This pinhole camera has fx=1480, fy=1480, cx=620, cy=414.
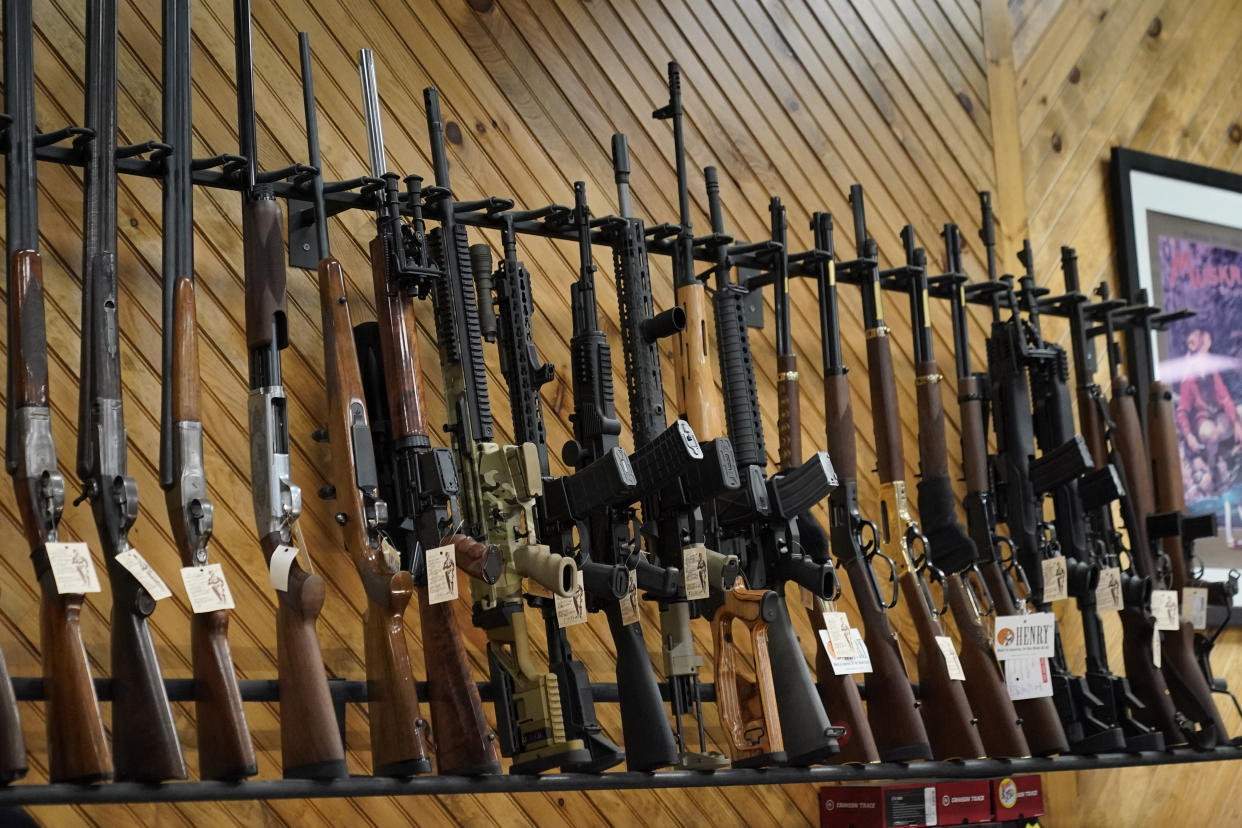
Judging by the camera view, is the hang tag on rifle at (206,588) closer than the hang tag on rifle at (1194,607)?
Yes

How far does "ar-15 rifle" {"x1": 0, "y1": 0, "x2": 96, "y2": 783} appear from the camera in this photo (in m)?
2.33

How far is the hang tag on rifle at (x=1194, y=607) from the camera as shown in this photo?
4.11m

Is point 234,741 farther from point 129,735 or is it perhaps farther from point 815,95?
point 815,95

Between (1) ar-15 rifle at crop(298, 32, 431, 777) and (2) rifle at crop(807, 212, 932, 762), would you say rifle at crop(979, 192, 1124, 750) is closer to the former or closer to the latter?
(2) rifle at crop(807, 212, 932, 762)

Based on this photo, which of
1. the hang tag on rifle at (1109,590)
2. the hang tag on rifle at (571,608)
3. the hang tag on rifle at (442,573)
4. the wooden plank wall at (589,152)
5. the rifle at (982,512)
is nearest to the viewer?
the hang tag on rifle at (442,573)

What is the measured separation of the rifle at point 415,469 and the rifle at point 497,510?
0.07 metres

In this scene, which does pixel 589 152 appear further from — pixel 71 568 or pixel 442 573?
pixel 71 568

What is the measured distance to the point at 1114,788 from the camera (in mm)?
4555

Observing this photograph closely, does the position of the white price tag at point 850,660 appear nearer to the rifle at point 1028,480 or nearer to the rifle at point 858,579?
the rifle at point 858,579

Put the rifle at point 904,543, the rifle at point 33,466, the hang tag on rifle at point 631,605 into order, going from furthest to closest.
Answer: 1. the rifle at point 904,543
2. the hang tag on rifle at point 631,605
3. the rifle at point 33,466

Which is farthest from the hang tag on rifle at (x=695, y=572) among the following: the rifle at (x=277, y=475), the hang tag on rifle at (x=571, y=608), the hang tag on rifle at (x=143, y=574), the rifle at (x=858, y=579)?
the hang tag on rifle at (x=143, y=574)

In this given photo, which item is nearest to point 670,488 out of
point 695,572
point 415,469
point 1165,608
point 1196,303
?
point 695,572

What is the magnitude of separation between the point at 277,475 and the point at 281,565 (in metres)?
0.18

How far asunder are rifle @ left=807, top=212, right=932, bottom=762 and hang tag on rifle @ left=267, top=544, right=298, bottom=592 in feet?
4.16
